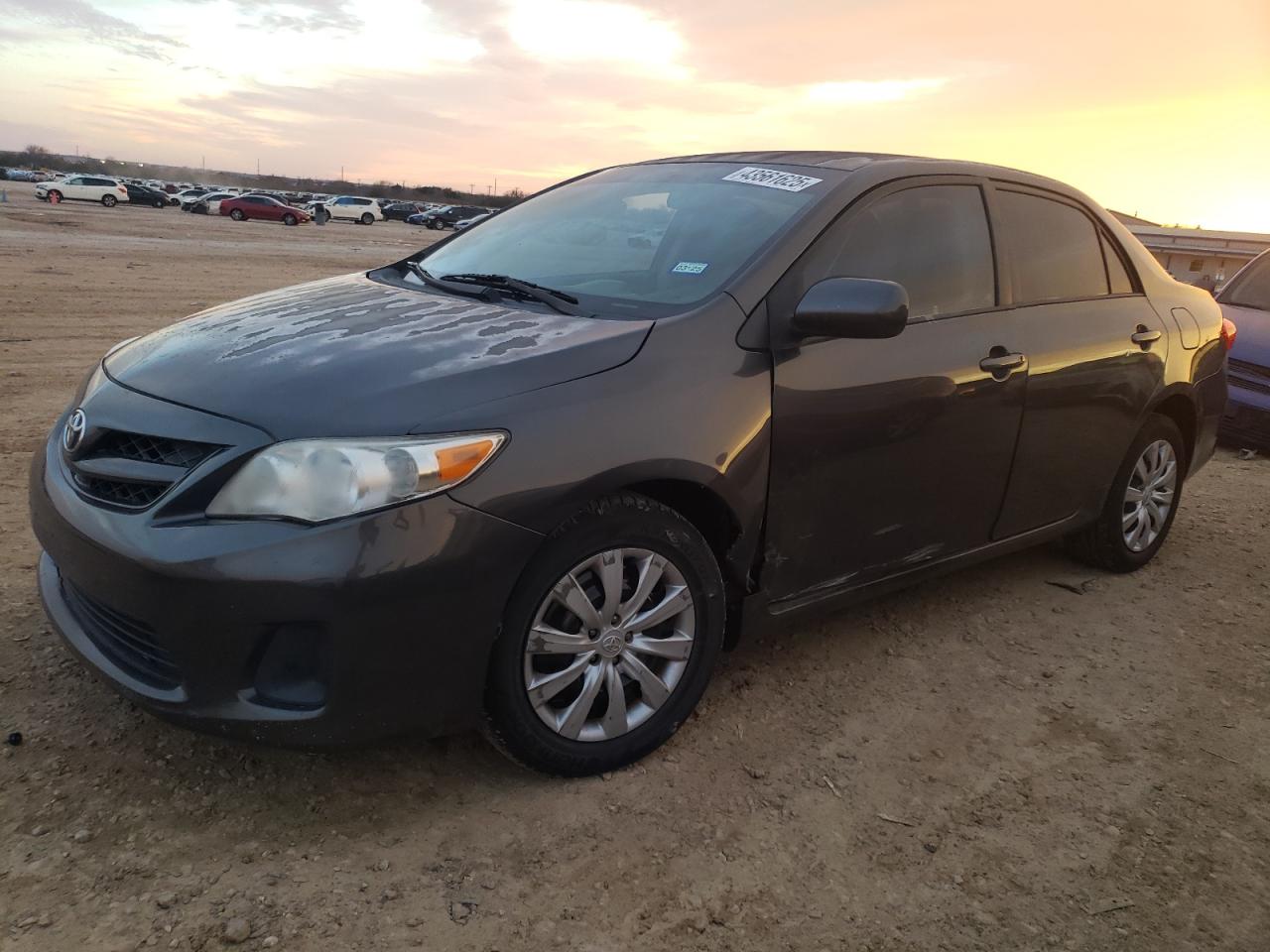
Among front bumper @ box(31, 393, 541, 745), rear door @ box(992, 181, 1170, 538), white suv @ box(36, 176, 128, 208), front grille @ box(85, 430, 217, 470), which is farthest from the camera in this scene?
white suv @ box(36, 176, 128, 208)

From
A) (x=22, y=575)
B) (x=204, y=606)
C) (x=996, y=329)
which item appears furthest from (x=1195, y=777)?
(x=22, y=575)

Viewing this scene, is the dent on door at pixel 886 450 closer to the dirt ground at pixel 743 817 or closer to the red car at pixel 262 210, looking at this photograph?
the dirt ground at pixel 743 817

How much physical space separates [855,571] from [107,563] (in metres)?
2.17

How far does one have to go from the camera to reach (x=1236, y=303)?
8047 mm

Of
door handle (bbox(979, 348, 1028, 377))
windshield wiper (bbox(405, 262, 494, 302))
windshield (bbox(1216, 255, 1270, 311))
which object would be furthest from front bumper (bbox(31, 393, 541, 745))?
windshield (bbox(1216, 255, 1270, 311))

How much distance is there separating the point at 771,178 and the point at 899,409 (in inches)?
36.3

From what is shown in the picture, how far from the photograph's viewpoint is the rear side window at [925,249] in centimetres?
311

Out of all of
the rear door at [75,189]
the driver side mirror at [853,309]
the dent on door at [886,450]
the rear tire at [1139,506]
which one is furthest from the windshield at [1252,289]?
the rear door at [75,189]

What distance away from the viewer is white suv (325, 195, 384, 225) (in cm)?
5716

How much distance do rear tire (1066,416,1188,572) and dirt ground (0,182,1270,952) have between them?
705 millimetres

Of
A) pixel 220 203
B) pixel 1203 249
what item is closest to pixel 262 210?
pixel 220 203

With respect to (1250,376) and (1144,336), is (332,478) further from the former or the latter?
(1250,376)

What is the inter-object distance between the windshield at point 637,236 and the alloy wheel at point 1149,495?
2291mm

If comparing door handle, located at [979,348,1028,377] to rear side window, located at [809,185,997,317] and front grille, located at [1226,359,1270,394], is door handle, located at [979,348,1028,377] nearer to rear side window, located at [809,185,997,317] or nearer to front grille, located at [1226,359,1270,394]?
rear side window, located at [809,185,997,317]
